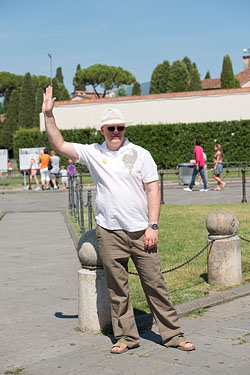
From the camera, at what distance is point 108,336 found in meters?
5.03

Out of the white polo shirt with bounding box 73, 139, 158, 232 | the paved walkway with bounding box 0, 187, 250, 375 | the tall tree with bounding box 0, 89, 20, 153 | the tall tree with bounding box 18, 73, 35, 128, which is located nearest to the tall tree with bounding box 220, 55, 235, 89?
the tall tree with bounding box 18, 73, 35, 128

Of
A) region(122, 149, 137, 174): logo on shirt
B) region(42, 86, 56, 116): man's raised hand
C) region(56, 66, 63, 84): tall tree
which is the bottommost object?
region(122, 149, 137, 174): logo on shirt

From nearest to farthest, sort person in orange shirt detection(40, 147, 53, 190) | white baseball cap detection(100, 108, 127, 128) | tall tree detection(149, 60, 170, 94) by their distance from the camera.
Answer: white baseball cap detection(100, 108, 127, 128), person in orange shirt detection(40, 147, 53, 190), tall tree detection(149, 60, 170, 94)

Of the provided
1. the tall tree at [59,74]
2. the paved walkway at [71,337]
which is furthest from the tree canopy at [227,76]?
the paved walkway at [71,337]

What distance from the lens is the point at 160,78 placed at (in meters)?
80.7

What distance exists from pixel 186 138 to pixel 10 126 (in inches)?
2041

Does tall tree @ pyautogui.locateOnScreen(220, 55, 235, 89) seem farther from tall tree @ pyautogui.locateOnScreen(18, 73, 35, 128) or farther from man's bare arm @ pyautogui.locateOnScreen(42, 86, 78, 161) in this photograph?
man's bare arm @ pyautogui.locateOnScreen(42, 86, 78, 161)

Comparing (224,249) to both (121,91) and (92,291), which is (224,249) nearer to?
(92,291)

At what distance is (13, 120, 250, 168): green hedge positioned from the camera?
3509 cm

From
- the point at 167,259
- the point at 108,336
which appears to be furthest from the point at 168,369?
Result: the point at 167,259

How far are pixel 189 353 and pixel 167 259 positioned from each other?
152 inches

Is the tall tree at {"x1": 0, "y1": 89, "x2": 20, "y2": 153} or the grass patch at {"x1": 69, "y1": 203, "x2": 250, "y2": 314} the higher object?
the tall tree at {"x1": 0, "y1": 89, "x2": 20, "y2": 153}

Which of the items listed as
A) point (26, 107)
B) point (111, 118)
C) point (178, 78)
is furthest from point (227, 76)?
point (111, 118)

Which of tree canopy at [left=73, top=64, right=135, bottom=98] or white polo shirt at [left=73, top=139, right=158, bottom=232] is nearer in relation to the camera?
white polo shirt at [left=73, top=139, right=158, bottom=232]
